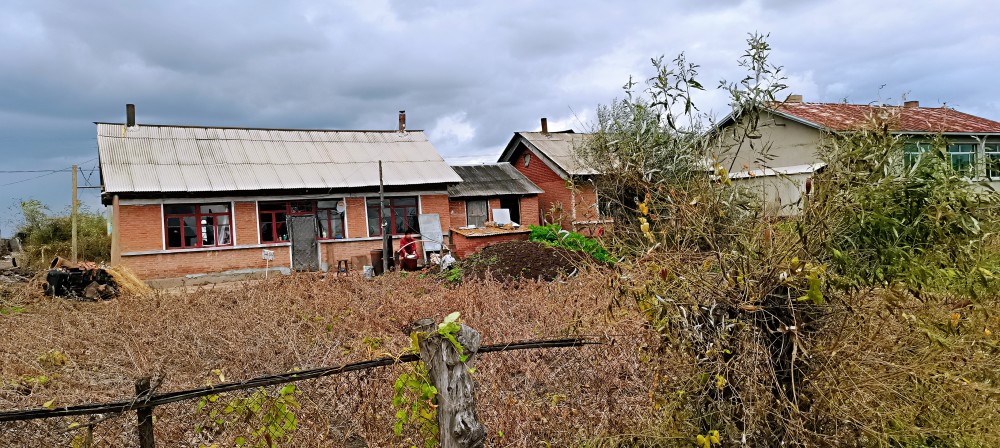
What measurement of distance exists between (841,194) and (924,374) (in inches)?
43.1

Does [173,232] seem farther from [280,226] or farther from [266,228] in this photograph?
[280,226]

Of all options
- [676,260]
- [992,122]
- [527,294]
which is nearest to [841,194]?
[676,260]

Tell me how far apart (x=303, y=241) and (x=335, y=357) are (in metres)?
16.5

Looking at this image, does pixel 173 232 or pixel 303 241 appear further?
pixel 303 241

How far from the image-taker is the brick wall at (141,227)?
19219 millimetres

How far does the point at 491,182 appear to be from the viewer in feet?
87.5

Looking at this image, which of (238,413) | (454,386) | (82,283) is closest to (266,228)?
(82,283)

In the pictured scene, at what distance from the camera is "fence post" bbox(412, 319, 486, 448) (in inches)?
125

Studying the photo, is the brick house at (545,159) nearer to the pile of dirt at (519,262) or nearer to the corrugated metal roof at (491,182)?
the corrugated metal roof at (491,182)

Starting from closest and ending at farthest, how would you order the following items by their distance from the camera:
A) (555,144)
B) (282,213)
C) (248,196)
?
(248,196) < (282,213) < (555,144)

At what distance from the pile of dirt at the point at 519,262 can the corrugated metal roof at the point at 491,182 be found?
10965 millimetres

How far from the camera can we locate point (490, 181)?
1054 inches

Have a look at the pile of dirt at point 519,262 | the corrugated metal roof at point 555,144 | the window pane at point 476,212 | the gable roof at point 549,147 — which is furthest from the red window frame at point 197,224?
the corrugated metal roof at point 555,144

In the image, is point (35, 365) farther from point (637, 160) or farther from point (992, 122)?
point (992, 122)
